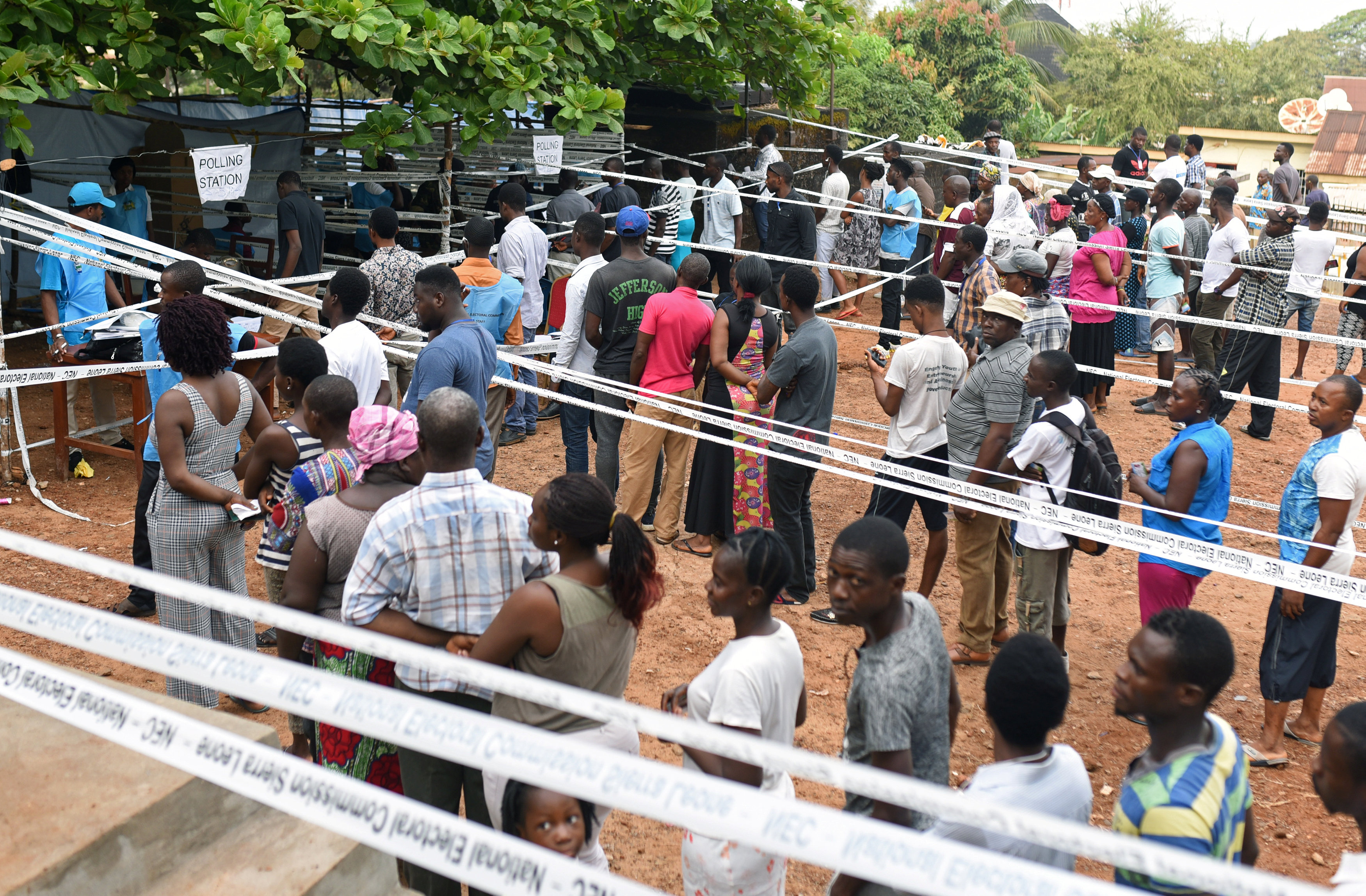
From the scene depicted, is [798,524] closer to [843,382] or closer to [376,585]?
[376,585]

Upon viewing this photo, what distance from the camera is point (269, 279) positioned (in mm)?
9867

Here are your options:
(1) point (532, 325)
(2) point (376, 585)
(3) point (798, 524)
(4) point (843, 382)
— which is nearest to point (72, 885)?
(2) point (376, 585)

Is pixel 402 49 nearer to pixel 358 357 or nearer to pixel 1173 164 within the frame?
pixel 358 357

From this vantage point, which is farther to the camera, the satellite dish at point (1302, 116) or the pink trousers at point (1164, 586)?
the satellite dish at point (1302, 116)

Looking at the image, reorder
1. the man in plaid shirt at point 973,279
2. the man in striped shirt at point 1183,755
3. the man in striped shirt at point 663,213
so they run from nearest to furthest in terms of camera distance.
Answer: the man in striped shirt at point 1183,755 < the man in plaid shirt at point 973,279 < the man in striped shirt at point 663,213

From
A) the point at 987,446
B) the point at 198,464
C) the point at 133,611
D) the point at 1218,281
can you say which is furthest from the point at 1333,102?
the point at 198,464

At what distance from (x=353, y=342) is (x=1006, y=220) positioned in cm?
667

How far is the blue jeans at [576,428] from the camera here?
269 inches

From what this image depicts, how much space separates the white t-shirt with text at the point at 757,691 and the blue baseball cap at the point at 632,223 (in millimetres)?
4017

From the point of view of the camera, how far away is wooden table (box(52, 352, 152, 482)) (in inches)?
262

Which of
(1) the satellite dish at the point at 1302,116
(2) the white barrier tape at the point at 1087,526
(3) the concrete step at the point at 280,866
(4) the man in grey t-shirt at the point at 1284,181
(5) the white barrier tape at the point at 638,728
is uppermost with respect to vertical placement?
(1) the satellite dish at the point at 1302,116

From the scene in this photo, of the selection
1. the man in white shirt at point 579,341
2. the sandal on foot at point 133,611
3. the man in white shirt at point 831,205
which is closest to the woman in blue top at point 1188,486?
the man in white shirt at point 579,341

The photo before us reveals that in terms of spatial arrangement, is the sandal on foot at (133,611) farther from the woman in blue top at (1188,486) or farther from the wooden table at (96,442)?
the woman in blue top at (1188,486)

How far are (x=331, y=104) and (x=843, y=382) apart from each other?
7069mm
